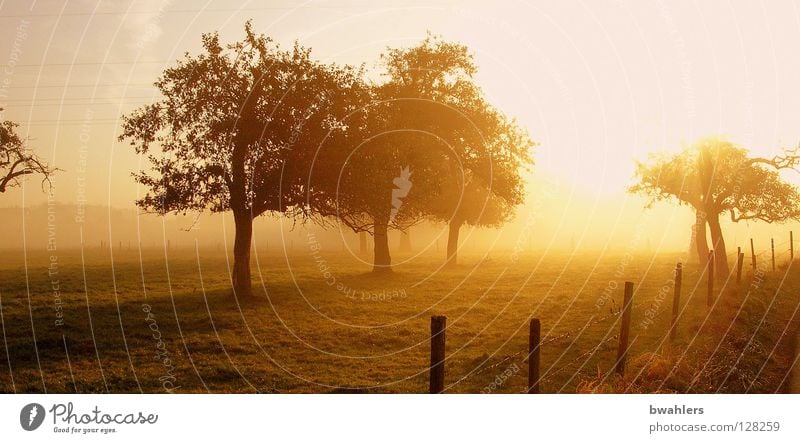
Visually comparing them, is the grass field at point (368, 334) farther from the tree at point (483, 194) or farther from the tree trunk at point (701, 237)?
the tree at point (483, 194)

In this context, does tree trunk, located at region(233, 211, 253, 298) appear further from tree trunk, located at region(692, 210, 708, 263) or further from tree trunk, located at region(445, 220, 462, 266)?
tree trunk, located at region(692, 210, 708, 263)

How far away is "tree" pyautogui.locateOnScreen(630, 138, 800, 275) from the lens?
119 ft

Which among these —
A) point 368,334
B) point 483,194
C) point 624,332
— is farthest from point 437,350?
point 483,194

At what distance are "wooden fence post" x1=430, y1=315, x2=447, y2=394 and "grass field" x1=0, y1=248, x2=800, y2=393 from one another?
4.10 m

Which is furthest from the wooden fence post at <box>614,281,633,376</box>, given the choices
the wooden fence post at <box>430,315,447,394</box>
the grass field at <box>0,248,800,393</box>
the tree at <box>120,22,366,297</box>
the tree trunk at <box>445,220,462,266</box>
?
the tree trunk at <box>445,220,462,266</box>

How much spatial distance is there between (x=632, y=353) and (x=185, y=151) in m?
20.1

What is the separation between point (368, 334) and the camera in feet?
68.2

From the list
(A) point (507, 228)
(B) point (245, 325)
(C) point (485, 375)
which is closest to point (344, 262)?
(B) point (245, 325)

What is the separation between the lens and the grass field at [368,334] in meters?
14.4

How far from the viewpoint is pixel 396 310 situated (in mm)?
25625

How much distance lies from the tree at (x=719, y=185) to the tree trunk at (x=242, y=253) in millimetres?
26145

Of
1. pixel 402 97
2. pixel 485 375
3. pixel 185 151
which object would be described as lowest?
pixel 485 375
